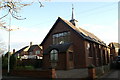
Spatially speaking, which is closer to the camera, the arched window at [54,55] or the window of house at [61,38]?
the arched window at [54,55]

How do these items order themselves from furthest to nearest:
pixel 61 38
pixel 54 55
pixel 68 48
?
pixel 61 38
pixel 54 55
pixel 68 48

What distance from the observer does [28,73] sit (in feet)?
53.0

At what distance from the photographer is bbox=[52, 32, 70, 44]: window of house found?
82.2 ft

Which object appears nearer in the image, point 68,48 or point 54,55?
point 68,48

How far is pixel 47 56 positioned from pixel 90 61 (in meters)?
7.57

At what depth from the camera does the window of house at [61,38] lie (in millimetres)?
25069

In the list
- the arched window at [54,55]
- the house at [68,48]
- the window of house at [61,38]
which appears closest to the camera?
the house at [68,48]

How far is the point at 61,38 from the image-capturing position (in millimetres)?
25812

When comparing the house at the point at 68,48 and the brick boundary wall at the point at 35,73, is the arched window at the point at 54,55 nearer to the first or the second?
the house at the point at 68,48

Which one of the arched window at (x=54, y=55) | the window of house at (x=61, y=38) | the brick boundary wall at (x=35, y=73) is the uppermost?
the window of house at (x=61, y=38)

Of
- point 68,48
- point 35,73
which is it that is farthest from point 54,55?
point 35,73

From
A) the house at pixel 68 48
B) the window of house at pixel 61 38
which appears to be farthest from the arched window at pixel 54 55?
the window of house at pixel 61 38

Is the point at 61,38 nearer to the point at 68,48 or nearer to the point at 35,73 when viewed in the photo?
the point at 68,48

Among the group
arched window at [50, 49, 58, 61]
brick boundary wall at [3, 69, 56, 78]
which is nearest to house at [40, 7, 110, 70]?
arched window at [50, 49, 58, 61]
